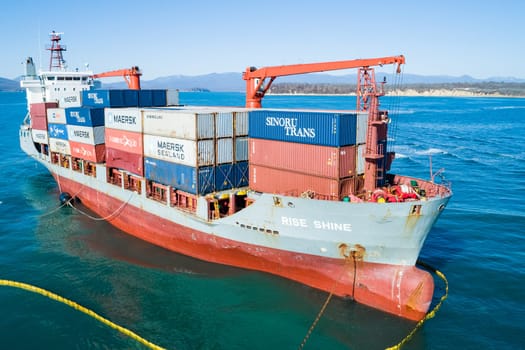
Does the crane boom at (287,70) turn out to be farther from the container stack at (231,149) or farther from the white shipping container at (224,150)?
the white shipping container at (224,150)

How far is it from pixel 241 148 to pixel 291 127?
3.91 m

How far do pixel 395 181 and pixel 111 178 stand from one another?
19516 millimetres

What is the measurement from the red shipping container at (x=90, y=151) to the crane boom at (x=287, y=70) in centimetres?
1152

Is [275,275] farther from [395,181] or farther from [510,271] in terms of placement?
[510,271]

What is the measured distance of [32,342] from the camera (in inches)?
647

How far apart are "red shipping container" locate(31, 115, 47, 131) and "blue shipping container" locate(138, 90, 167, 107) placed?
10843mm

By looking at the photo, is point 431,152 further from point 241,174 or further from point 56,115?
point 56,115

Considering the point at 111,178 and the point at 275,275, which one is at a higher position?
the point at 111,178

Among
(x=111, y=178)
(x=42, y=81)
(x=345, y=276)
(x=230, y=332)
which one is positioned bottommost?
(x=230, y=332)

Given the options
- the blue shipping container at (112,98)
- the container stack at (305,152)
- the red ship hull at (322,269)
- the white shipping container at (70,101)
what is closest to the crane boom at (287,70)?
the container stack at (305,152)

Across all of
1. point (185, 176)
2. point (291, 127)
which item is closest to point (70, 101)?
point (185, 176)

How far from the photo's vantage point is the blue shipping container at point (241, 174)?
895 inches

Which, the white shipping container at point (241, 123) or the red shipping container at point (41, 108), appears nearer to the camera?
the white shipping container at point (241, 123)

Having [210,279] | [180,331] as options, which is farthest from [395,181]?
[180,331]
